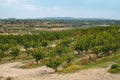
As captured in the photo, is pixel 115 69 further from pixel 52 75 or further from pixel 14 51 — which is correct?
pixel 14 51

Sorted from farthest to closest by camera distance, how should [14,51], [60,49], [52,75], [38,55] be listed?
[14,51] < [60,49] < [38,55] < [52,75]

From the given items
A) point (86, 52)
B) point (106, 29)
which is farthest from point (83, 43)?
point (106, 29)

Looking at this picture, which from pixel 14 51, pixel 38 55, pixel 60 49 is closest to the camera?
pixel 38 55

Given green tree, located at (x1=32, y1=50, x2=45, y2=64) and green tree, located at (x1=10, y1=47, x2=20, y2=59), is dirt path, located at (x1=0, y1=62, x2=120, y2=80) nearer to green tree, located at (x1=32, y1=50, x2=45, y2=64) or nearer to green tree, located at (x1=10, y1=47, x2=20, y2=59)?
green tree, located at (x1=32, y1=50, x2=45, y2=64)

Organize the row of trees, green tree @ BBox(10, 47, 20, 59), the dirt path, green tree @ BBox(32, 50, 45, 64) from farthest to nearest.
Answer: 1. green tree @ BBox(10, 47, 20, 59)
2. green tree @ BBox(32, 50, 45, 64)
3. the row of trees
4. the dirt path

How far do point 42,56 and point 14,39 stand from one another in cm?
4768

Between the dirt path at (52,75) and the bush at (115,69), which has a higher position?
the bush at (115,69)

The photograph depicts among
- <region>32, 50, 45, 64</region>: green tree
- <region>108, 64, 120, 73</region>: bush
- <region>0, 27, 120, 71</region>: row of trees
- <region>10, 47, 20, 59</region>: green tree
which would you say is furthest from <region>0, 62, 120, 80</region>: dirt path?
<region>10, 47, 20, 59</region>: green tree

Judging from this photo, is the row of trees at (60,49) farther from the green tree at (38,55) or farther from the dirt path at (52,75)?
the dirt path at (52,75)

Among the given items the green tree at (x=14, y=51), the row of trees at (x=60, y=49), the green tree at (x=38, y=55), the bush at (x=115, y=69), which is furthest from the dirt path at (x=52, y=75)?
the green tree at (x=14, y=51)

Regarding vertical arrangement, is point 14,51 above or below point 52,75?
below

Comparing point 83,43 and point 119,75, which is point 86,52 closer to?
point 83,43

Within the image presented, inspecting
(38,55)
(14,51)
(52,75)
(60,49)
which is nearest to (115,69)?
(52,75)

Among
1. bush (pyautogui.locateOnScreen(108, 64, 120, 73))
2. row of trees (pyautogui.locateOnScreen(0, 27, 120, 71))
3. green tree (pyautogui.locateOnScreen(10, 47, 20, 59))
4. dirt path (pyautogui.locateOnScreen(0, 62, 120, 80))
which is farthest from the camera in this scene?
green tree (pyautogui.locateOnScreen(10, 47, 20, 59))
